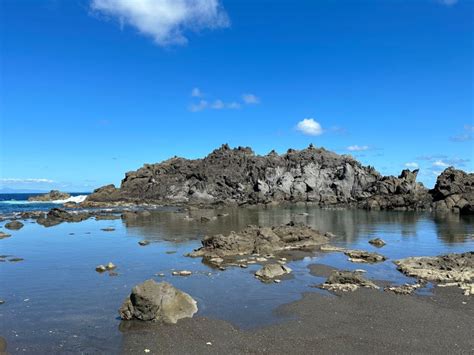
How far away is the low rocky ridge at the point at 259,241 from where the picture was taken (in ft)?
112

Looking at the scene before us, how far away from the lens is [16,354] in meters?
14.4

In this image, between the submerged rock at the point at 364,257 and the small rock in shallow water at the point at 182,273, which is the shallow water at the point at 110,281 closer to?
the small rock in shallow water at the point at 182,273

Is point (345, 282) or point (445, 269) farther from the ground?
point (445, 269)

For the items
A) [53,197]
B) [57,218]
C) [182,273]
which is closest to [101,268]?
[182,273]

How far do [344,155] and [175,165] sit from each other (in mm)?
63180

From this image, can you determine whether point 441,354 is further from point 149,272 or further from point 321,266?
point 149,272

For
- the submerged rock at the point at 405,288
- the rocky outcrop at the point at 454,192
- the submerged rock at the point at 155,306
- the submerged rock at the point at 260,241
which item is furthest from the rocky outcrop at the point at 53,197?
the submerged rock at the point at 405,288

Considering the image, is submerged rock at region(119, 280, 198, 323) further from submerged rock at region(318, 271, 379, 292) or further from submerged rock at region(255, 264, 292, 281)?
submerged rock at region(318, 271, 379, 292)

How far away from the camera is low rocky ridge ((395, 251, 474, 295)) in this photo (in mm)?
24125

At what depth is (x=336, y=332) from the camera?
16.3 meters

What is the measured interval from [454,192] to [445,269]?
7554 cm

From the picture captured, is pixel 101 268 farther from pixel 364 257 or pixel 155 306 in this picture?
pixel 364 257

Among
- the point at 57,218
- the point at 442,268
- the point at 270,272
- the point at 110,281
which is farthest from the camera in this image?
the point at 57,218

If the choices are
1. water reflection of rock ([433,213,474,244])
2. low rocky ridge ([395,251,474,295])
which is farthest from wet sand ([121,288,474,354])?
water reflection of rock ([433,213,474,244])
